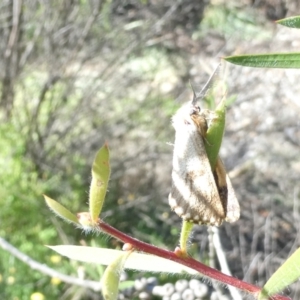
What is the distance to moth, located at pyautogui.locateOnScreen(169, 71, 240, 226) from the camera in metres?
0.61

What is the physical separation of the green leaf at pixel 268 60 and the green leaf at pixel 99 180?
18 cm

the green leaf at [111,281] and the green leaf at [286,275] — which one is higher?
the green leaf at [111,281]

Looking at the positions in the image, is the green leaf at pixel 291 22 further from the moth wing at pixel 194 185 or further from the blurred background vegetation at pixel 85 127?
the blurred background vegetation at pixel 85 127

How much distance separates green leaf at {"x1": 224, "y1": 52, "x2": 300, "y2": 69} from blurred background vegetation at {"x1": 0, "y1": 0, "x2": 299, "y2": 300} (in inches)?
91.0

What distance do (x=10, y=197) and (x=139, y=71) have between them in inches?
54.7

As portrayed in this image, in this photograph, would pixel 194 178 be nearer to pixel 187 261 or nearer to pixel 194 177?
pixel 194 177

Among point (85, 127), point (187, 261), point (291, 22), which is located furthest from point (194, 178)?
point (85, 127)

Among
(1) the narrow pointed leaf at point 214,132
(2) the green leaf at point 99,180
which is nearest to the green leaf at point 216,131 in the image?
(1) the narrow pointed leaf at point 214,132

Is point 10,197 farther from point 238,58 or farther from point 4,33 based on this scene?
point 238,58

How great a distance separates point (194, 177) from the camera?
2.02 ft

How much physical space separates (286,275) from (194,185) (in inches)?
5.4

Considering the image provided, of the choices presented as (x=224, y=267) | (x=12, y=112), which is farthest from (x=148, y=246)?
(x=12, y=112)

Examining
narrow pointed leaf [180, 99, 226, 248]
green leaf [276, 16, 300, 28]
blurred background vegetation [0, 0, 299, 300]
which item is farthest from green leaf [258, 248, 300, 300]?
blurred background vegetation [0, 0, 299, 300]

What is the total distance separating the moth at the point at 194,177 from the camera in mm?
612
